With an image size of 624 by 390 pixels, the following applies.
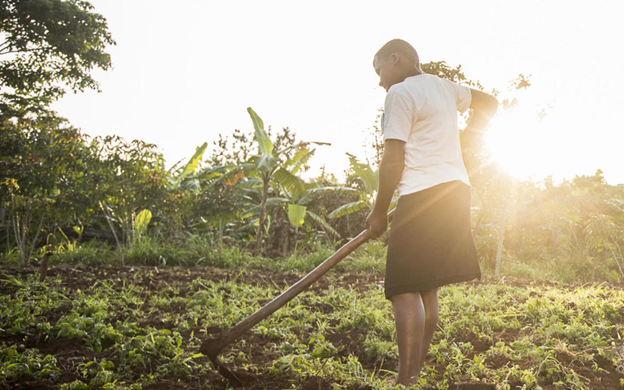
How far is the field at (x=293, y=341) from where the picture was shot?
93.9 inches

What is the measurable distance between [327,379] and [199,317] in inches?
68.9

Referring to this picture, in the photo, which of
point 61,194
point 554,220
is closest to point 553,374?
point 61,194

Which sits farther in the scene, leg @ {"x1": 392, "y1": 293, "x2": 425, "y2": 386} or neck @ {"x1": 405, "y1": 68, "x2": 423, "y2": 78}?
neck @ {"x1": 405, "y1": 68, "x2": 423, "y2": 78}

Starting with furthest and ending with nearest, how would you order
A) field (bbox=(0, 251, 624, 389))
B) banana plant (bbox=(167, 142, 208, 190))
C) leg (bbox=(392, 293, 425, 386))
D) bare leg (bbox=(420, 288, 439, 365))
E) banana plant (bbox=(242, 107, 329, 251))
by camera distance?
banana plant (bbox=(167, 142, 208, 190))
banana plant (bbox=(242, 107, 329, 251))
field (bbox=(0, 251, 624, 389))
bare leg (bbox=(420, 288, 439, 365))
leg (bbox=(392, 293, 425, 386))

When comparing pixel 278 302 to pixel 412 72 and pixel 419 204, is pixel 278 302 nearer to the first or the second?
pixel 419 204

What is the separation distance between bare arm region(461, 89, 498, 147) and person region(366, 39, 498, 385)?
0.36 meters

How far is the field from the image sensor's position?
238 centimetres

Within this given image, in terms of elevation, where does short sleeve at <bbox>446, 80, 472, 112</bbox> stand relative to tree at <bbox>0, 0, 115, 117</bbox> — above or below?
below

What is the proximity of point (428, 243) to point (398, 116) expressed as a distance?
0.62 metres

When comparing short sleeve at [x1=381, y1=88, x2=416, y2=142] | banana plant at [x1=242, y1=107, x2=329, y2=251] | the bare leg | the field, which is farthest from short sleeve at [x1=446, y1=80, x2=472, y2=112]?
banana plant at [x1=242, y1=107, x2=329, y2=251]

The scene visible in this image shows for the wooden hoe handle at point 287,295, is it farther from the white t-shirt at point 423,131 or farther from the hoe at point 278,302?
the white t-shirt at point 423,131

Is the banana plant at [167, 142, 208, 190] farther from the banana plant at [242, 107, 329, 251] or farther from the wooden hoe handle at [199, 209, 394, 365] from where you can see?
the wooden hoe handle at [199, 209, 394, 365]

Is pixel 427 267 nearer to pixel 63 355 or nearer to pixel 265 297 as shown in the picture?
pixel 63 355

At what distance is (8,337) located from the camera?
3014 millimetres
